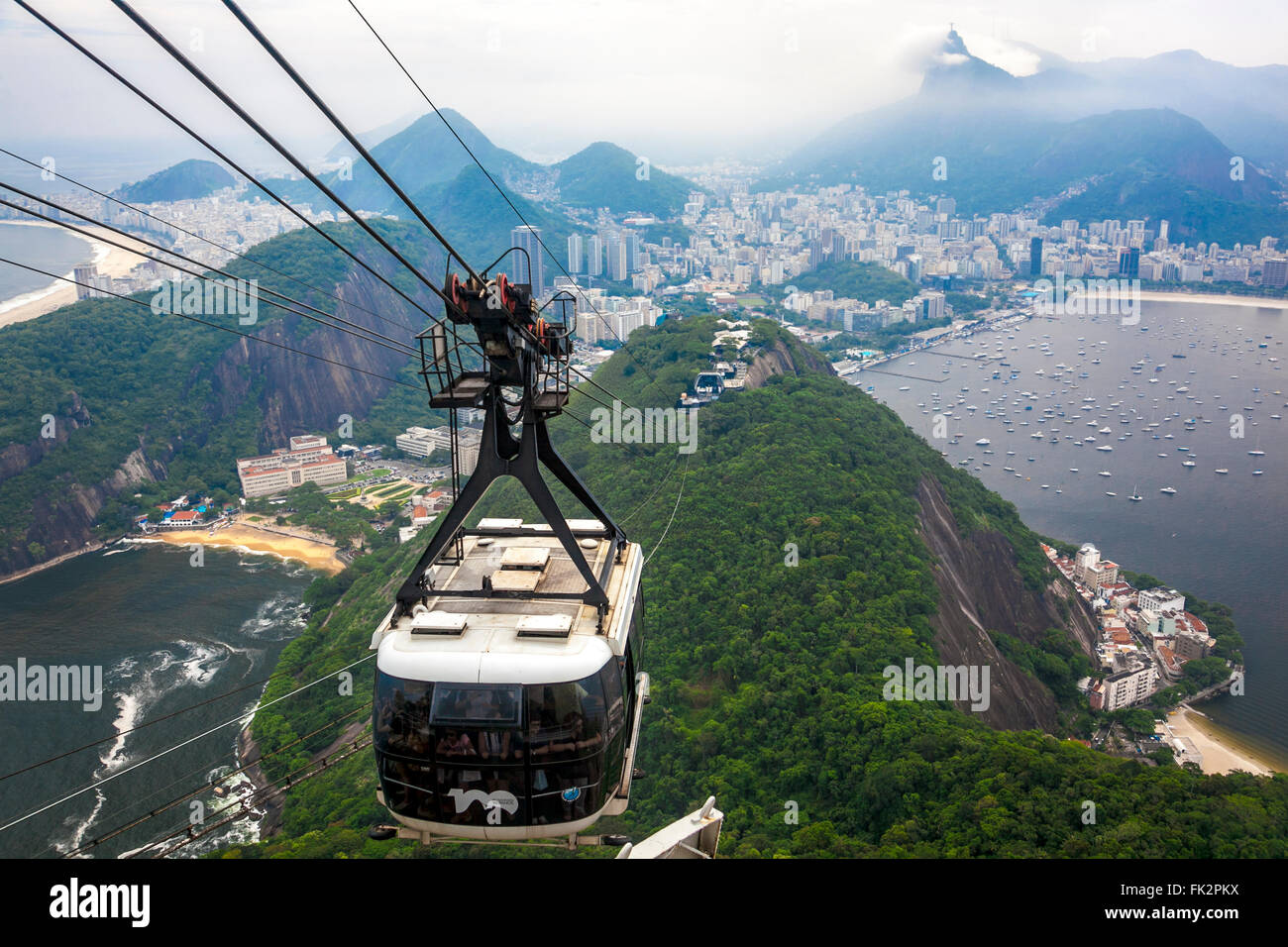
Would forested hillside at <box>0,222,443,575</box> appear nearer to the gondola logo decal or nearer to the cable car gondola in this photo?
the cable car gondola

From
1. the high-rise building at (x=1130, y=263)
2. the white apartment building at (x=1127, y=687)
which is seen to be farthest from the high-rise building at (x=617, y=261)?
the white apartment building at (x=1127, y=687)

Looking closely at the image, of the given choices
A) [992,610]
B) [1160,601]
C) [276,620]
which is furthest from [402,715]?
[1160,601]

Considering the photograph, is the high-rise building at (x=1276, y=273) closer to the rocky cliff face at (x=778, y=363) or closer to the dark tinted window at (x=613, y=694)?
the rocky cliff face at (x=778, y=363)

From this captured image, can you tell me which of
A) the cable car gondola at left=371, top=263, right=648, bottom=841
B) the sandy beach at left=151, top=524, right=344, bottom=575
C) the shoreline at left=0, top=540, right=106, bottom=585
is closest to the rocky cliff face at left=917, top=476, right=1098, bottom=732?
the cable car gondola at left=371, top=263, right=648, bottom=841

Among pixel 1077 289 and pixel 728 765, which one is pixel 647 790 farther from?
pixel 1077 289

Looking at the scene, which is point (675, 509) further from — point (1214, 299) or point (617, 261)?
point (1214, 299)
